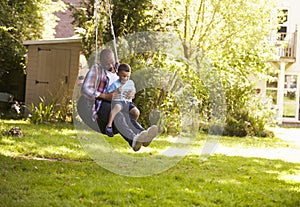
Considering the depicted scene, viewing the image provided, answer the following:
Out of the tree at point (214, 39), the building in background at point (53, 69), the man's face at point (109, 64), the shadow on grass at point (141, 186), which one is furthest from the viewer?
the building in background at point (53, 69)

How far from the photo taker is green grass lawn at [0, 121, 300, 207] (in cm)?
638

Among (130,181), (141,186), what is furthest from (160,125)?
(141,186)

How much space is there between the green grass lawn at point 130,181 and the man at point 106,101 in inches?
27.1

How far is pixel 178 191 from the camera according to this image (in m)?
6.86

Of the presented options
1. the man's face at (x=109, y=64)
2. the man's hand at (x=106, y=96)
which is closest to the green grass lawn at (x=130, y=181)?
the man's hand at (x=106, y=96)

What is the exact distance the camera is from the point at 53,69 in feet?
49.8

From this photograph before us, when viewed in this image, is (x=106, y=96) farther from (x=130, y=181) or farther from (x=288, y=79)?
(x=288, y=79)

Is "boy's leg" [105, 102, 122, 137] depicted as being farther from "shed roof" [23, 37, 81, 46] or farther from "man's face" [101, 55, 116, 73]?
"shed roof" [23, 37, 81, 46]

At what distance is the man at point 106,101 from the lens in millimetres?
6082

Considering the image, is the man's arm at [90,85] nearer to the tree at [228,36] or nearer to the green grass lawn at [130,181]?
the green grass lawn at [130,181]

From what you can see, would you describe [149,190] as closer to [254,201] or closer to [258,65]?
[254,201]

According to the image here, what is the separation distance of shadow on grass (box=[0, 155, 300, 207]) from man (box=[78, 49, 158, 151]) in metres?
0.69

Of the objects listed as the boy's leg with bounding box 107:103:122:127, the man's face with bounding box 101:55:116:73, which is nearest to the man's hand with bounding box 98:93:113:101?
the boy's leg with bounding box 107:103:122:127

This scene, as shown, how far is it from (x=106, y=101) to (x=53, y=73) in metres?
9.19
